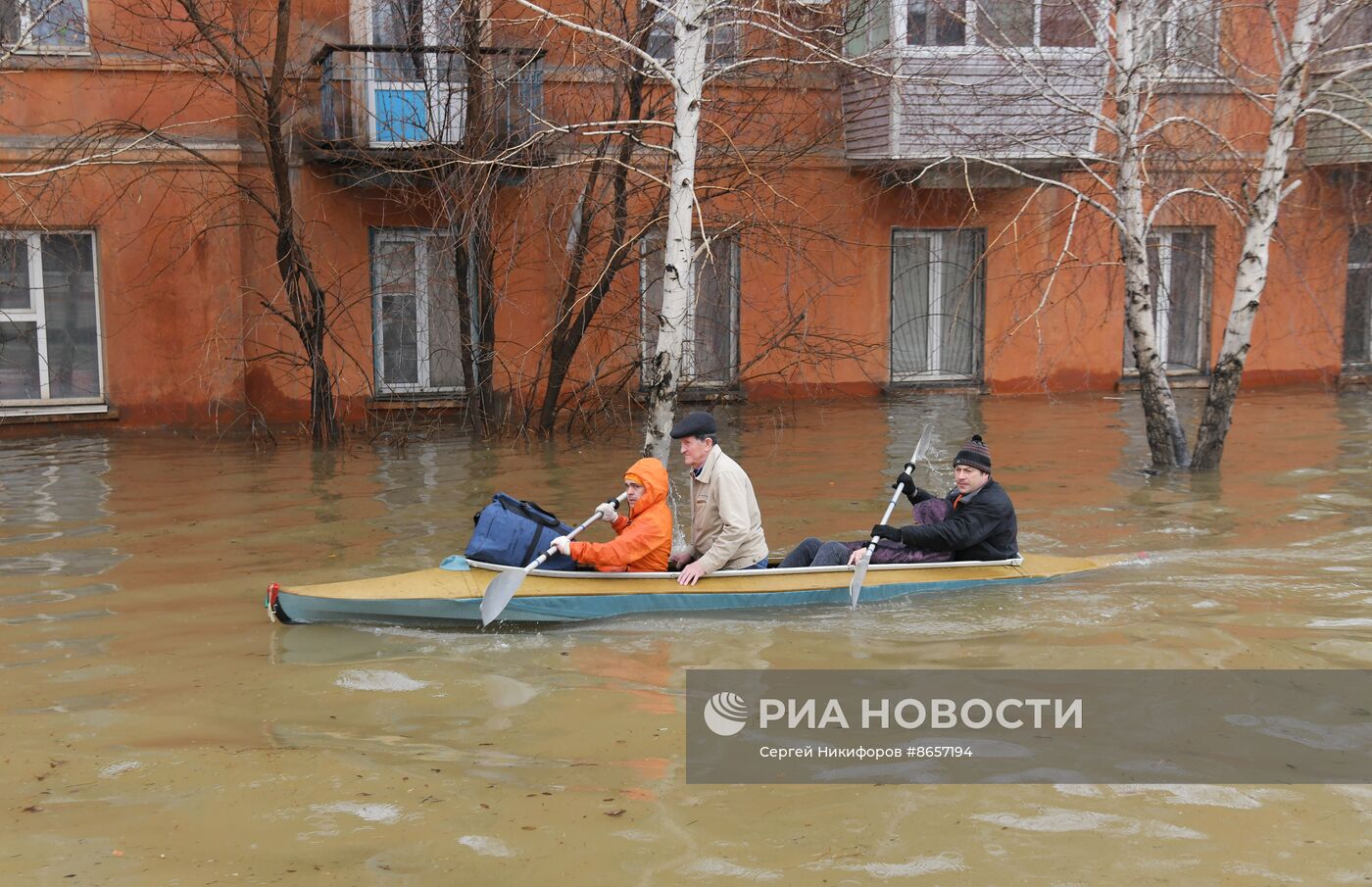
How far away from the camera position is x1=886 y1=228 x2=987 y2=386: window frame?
58.1ft

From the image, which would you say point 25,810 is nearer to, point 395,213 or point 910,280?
point 395,213

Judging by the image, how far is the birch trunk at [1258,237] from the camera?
11656 mm

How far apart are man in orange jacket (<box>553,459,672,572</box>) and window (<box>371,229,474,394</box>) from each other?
7678mm

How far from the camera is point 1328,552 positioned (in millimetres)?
9422

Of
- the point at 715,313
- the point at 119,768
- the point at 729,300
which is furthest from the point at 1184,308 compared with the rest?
the point at 119,768

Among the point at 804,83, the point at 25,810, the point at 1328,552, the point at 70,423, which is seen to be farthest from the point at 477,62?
the point at 25,810

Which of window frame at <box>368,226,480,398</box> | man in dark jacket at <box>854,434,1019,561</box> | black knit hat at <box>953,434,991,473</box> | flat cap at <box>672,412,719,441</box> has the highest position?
window frame at <box>368,226,480,398</box>

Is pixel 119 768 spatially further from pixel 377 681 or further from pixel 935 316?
pixel 935 316

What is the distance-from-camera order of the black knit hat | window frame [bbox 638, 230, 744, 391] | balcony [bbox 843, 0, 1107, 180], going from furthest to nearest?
window frame [bbox 638, 230, 744, 391], balcony [bbox 843, 0, 1107, 180], the black knit hat

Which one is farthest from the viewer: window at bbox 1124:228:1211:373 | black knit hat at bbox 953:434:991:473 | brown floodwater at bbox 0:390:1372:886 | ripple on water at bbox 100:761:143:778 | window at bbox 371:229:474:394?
window at bbox 1124:228:1211:373

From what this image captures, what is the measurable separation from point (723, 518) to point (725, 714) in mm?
2044

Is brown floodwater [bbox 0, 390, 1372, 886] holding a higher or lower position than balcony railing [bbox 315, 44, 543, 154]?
lower

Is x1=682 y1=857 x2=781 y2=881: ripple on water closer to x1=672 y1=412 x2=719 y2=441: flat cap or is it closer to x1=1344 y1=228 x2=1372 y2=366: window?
x1=672 y1=412 x2=719 y2=441: flat cap

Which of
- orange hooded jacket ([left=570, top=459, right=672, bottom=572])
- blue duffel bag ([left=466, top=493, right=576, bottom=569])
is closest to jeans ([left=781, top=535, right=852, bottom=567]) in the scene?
orange hooded jacket ([left=570, top=459, right=672, bottom=572])
